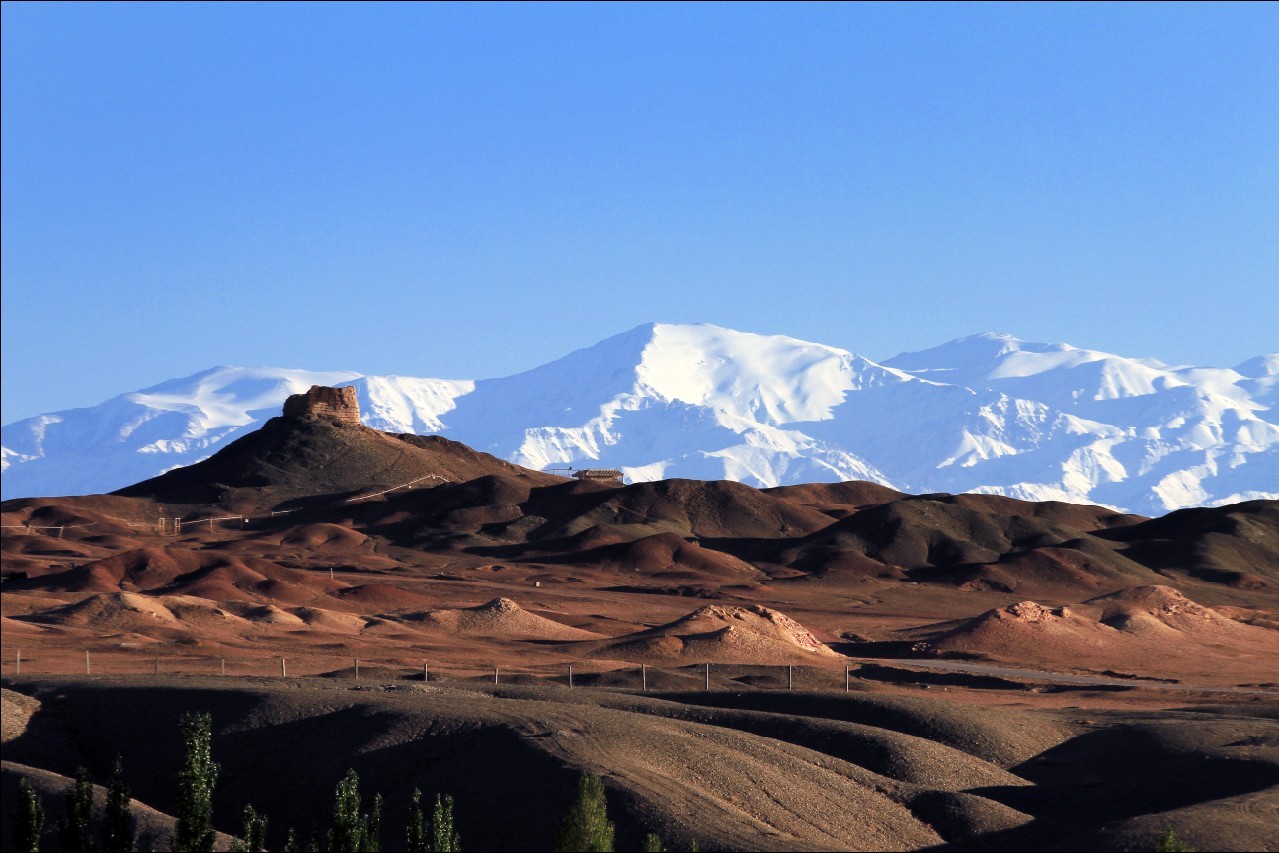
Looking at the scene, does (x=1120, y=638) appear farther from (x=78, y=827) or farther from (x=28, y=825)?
(x=28, y=825)

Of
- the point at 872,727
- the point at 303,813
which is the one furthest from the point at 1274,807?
the point at 303,813

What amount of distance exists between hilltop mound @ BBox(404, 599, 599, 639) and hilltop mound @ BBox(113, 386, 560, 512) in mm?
80867

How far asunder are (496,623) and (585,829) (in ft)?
193

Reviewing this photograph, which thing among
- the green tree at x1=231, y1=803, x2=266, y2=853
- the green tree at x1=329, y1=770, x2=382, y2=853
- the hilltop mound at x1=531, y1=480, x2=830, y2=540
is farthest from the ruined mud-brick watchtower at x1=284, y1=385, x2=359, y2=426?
the green tree at x1=231, y1=803, x2=266, y2=853

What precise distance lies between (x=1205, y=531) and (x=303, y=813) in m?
120

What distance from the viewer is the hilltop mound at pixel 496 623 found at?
273 feet

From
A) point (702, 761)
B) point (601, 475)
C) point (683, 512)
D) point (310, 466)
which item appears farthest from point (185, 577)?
point (601, 475)

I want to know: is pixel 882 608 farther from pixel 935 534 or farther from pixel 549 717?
pixel 549 717

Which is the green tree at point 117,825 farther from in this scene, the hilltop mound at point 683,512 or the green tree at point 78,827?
the hilltop mound at point 683,512

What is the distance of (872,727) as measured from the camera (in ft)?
141

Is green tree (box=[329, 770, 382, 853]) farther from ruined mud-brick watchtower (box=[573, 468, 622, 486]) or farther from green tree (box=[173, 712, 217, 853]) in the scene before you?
ruined mud-brick watchtower (box=[573, 468, 622, 486])

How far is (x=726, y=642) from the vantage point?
240ft

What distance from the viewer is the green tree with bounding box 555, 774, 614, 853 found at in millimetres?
25016

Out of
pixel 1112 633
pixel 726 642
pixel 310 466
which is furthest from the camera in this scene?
pixel 310 466
